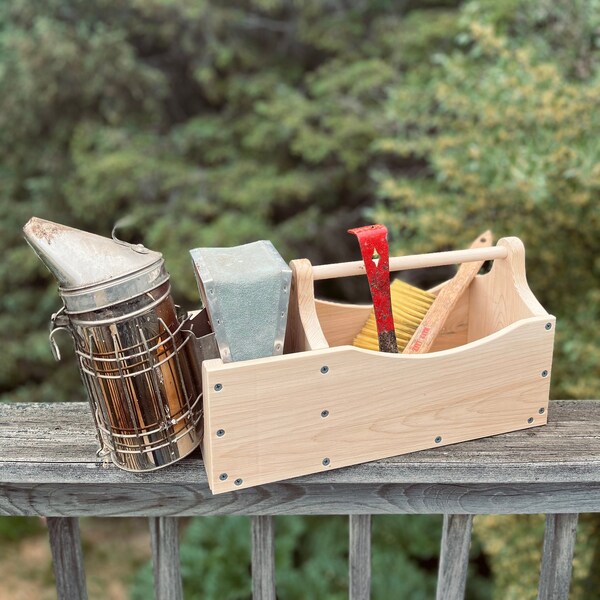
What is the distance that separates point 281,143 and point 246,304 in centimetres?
431

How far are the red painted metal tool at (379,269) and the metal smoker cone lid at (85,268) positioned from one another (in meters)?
0.30

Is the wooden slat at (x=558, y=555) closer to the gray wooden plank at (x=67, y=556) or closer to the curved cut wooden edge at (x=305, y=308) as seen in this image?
the curved cut wooden edge at (x=305, y=308)

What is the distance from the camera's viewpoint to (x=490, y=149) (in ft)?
9.34

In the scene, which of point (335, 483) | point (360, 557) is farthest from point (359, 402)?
point (360, 557)

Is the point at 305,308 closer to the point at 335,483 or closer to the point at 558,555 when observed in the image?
the point at 335,483

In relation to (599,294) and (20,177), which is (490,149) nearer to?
(599,294)

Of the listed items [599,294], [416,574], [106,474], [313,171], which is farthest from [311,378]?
[313,171]

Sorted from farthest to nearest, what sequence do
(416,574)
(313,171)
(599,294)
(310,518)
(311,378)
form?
(313,171)
(310,518)
(416,574)
(599,294)
(311,378)

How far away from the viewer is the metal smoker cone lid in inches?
36.3

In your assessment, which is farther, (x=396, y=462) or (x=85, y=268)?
(x=396, y=462)

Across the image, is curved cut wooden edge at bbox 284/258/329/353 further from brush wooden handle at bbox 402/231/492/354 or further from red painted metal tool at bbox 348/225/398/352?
brush wooden handle at bbox 402/231/492/354

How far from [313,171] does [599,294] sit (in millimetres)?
2690

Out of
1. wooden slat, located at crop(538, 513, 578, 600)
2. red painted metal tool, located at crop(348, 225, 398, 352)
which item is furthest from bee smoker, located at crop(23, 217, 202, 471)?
wooden slat, located at crop(538, 513, 578, 600)

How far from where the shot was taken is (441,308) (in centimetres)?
125
